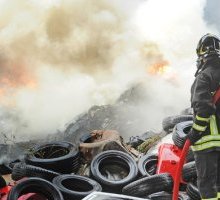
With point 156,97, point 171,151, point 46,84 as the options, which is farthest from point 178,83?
point 171,151

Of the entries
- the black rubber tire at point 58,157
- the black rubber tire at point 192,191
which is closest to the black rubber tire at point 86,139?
the black rubber tire at point 58,157

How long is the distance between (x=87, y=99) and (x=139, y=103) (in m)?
9.96

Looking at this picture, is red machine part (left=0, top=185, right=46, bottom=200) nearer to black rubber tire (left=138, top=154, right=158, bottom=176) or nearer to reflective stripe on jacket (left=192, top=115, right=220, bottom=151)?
black rubber tire (left=138, top=154, right=158, bottom=176)

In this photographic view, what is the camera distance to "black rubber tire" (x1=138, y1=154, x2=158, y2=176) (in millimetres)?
8312

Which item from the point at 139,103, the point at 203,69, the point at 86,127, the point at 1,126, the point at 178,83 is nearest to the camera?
the point at 203,69

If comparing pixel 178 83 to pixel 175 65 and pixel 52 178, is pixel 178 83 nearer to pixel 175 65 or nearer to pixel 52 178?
pixel 175 65

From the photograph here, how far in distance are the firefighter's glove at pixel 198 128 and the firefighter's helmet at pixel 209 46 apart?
31.4 inches

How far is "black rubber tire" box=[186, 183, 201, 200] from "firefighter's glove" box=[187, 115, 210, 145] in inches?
67.3

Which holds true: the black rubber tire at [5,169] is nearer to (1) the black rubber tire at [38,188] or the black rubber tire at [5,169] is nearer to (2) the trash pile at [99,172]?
(2) the trash pile at [99,172]

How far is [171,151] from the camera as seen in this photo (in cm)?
800

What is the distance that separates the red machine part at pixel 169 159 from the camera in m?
7.48

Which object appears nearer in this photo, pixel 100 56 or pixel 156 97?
pixel 156 97

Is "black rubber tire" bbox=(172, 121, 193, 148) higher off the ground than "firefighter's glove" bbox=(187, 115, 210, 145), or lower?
higher

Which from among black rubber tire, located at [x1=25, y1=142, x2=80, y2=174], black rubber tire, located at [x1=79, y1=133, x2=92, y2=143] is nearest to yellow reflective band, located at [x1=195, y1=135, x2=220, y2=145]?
black rubber tire, located at [x1=25, y1=142, x2=80, y2=174]
